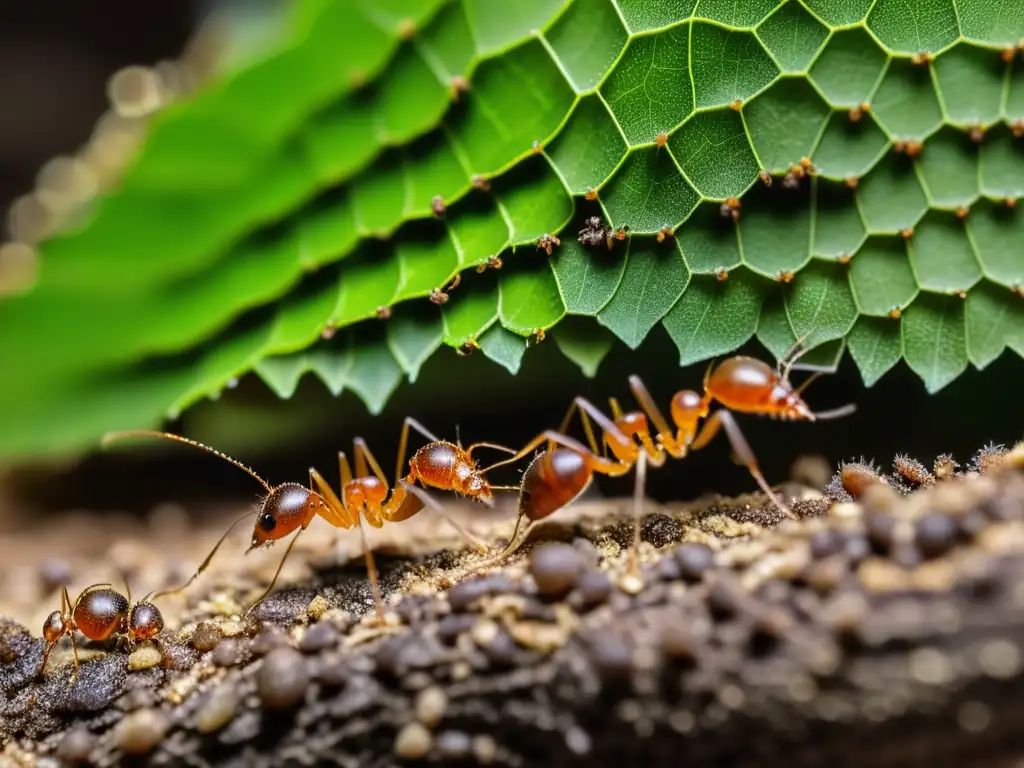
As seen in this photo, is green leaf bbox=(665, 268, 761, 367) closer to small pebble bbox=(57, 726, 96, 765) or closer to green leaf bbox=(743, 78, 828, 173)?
green leaf bbox=(743, 78, 828, 173)

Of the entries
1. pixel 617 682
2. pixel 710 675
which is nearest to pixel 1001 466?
pixel 710 675

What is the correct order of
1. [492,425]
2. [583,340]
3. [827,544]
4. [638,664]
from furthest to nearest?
[492,425] → [583,340] → [827,544] → [638,664]

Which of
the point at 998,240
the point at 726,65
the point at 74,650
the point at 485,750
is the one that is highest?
the point at 726,65

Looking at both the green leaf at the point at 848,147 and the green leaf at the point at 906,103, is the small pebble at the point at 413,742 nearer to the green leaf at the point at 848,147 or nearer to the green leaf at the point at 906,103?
the green leaf at the point at 848,147

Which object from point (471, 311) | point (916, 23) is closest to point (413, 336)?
point (471, 311)

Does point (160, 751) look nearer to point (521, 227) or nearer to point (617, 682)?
point (617, 682)

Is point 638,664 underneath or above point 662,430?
underneath

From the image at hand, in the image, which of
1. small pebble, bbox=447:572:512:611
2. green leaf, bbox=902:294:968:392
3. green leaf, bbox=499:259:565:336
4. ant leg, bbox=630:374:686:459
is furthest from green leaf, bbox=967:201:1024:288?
small pebble, bbox=447:572:512:611

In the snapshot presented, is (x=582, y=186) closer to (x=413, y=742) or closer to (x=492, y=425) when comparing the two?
(x=492, y=425)
